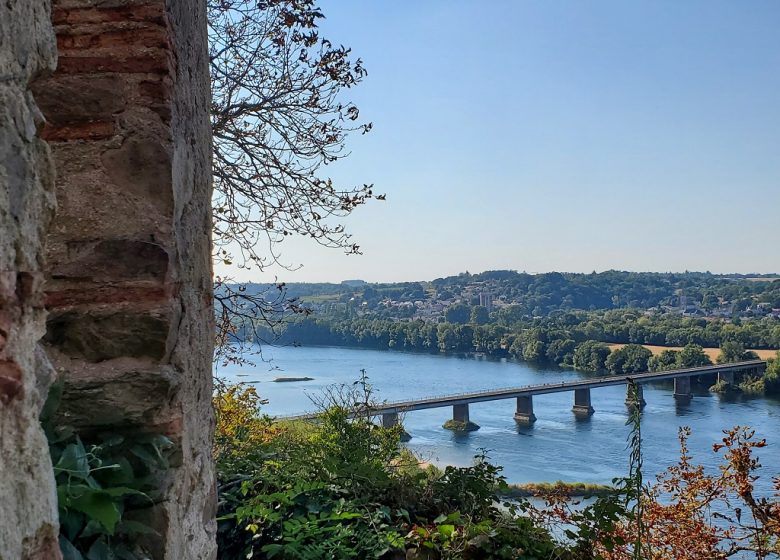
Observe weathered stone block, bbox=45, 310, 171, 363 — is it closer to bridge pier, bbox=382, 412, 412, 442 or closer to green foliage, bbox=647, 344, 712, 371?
bridge pier, bbox=382, 412, 412, 442

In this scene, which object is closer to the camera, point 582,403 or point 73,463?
point 73,463

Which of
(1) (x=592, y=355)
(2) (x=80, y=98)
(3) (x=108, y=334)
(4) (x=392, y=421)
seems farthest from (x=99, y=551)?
(1) (x=592, y=355)

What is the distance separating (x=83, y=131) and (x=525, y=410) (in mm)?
23532

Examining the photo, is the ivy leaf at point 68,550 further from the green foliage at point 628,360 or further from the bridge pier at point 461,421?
the green foliage at point 628,360

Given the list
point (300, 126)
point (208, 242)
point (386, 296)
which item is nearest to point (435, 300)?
point (386, 296)

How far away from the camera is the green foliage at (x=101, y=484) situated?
1.17 metres

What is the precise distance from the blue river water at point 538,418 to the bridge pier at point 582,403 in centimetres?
34

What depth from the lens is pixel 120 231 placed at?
1.64m

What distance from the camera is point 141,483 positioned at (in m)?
1.51

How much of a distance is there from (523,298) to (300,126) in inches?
1783

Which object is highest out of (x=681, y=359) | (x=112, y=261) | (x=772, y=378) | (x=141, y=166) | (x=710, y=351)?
(x=141, y=166)

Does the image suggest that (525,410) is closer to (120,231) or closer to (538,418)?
(538,418)

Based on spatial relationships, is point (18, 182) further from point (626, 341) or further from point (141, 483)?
point (626, 341)

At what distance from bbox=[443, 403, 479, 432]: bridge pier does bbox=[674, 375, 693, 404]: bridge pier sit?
27.6ft
